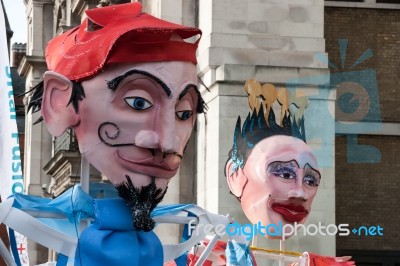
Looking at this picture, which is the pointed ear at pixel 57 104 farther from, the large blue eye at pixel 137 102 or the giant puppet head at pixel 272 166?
the giant puppet head at pixel 272 166

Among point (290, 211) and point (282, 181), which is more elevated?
point (282, 181)

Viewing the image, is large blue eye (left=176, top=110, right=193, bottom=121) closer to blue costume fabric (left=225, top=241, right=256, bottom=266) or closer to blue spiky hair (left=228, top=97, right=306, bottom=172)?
blue costume fabric (left=225, top=241, right=256, bottom=266)

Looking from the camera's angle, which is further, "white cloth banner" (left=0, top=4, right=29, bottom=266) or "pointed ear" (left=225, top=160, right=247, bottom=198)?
"pointed ear" (left=225, top=160, right=247, bottom=198)

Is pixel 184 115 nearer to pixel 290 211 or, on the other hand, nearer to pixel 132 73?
pixel 132 73

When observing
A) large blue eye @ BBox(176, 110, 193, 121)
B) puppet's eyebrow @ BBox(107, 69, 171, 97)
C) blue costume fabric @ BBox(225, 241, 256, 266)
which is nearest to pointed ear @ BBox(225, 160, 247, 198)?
blue costume fabric @ BBox(225, 241, 256, 266)

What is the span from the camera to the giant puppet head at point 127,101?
26.2ft

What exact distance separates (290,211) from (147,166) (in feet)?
11.0

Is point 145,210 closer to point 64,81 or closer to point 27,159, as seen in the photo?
point 64,81

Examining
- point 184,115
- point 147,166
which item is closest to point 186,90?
point 184,115

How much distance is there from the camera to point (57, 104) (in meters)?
8.16

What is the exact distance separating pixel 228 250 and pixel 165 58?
1725 millimetres

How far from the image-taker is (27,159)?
30969mm

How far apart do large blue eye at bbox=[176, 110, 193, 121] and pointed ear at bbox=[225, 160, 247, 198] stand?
11.1ft

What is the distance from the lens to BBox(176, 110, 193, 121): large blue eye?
818 centimetres
